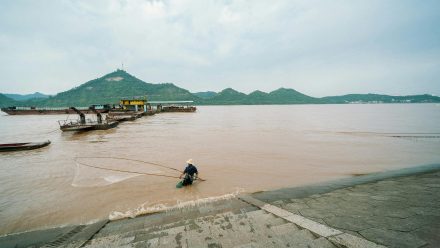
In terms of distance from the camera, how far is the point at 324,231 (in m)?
4.97

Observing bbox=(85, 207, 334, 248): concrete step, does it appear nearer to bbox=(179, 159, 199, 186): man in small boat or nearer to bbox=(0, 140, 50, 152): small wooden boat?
bbox=(179, 159, 199, 186): man in small boat

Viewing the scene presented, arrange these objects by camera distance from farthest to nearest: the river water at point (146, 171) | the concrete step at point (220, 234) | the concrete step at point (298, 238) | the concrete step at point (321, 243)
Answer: the river water at point (146, 171) < the concrete step at point (220, 234) < the concrete step at point (298, 238) < the concrete step at point (321, 243)

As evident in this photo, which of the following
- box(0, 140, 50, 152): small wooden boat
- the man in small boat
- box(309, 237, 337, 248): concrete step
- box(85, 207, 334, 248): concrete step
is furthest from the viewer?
box(0, 140, 50, 152): small wooden boat

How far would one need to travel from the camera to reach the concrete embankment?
15.6 ft

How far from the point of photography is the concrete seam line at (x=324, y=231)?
4.49 metres

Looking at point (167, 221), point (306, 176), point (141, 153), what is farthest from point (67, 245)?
point (141, 153)

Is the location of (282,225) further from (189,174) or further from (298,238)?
(189,174)

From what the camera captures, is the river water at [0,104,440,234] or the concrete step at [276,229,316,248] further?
the river water at [0,104,440,234]

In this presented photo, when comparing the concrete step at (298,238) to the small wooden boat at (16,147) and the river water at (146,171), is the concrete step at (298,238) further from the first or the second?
the small wooden boat at (16,147)

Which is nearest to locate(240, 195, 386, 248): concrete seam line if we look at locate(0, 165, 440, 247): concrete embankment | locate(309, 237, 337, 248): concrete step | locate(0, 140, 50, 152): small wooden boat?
locate(0, 165, 440, 247): concrete embankment

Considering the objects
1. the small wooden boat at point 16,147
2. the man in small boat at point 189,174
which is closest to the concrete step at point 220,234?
the man in small boat at point 189,174

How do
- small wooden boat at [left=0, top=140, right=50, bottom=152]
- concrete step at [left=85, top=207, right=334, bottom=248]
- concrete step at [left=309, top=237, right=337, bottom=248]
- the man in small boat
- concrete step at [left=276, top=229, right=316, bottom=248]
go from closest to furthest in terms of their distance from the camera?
concrete step at [left=309, top=237, right=337, bottom=248] → concrete step at [left=276, top=229, right=316, bottom=248] → concrete step at [left=85, top=207, right=334, bottom=248] → the man in small boat → small wooden boat at [left=0, top=140, right=50, bottom=152]

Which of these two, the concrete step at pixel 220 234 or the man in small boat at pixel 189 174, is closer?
the concrete step at pixel 220 234

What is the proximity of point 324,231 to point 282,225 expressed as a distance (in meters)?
0.90
